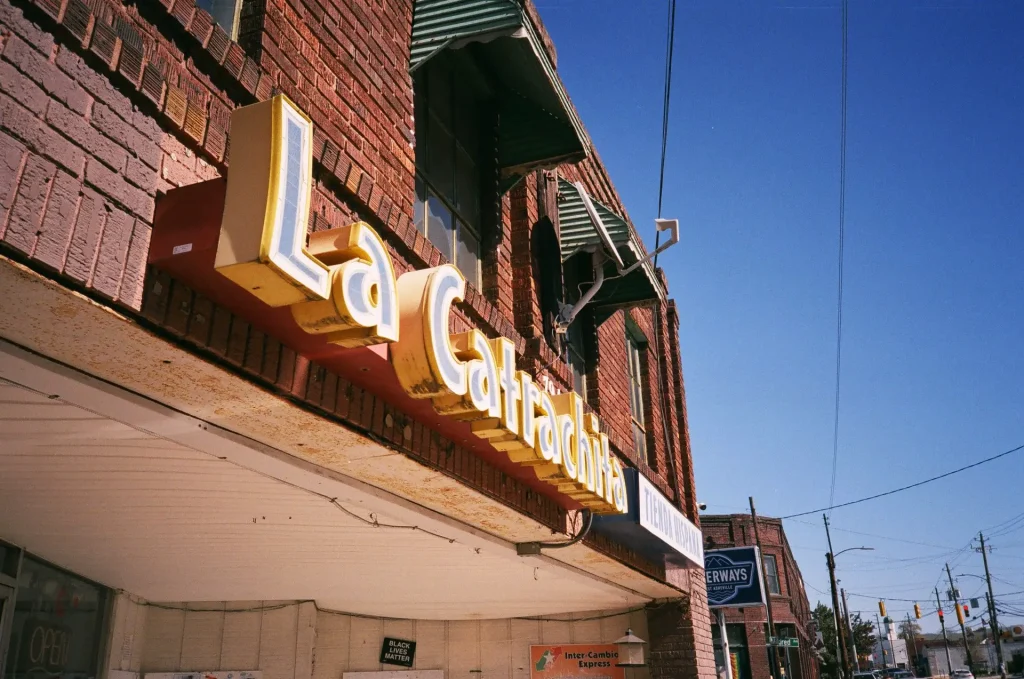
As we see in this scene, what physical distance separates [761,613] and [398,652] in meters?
30.5

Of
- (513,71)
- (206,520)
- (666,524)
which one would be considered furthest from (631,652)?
(513,71)

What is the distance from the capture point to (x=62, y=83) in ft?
9.41

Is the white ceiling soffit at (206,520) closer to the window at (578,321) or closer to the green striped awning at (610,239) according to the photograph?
the window at (578,321)

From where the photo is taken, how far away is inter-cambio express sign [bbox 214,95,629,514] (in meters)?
2.99

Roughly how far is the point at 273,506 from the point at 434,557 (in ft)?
7.56

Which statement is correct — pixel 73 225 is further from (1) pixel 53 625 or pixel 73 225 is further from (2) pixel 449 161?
(1) pixel 53 625

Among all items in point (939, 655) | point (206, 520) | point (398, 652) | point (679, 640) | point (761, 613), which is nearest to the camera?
point (206, 520)

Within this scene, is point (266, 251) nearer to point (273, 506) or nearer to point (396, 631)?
point (273, 506)

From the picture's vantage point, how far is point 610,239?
884 cm

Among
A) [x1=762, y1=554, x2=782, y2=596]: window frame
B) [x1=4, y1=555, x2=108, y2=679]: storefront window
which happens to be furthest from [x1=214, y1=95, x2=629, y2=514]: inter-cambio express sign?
[x1=762, y1=554, x2=782, y2=596]: window frame

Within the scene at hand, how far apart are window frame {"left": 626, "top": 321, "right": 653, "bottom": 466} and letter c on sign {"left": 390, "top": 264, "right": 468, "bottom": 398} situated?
7.53 m

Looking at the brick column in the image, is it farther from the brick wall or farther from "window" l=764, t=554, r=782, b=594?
"window" l=764, t=554, r=782, b=594

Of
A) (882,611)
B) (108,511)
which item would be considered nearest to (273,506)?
(108,511)

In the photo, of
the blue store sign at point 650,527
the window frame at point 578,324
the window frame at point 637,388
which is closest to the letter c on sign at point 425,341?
the blue store sign at point 650,527
